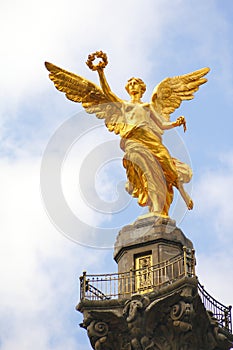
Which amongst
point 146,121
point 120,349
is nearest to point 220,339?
point 120,349

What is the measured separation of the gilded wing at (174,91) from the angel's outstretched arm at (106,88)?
1512 mm

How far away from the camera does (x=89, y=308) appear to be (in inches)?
1337

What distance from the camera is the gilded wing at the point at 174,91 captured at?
129ft

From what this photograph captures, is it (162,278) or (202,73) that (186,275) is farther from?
(202,73)

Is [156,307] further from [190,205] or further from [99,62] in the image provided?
[99,62]

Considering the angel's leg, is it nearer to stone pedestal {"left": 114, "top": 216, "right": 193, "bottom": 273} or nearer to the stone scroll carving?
stone pedestal {"left": 114, "top": 216, "right": 193, "bottom": 273}

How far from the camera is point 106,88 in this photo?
126 feet

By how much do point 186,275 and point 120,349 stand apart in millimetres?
3529

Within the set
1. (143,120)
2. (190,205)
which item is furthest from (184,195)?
(143,120)

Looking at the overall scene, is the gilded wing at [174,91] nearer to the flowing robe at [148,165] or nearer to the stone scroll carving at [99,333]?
the flowing robe at [148,165]

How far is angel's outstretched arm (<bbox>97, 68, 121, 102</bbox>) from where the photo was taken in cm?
3828

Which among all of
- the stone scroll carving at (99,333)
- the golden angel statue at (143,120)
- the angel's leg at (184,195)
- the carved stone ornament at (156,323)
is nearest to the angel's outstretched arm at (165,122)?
the golden angel statue at (143,120)

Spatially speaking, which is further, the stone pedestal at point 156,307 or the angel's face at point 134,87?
the angel's face at point 134,87

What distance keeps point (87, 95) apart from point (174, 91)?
357 cm
